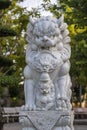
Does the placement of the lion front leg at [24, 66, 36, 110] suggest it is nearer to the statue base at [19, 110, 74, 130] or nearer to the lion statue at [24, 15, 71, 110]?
the lion statue at [24, 15, 71, 110]

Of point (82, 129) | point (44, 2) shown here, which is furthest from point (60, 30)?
point (44, 2)

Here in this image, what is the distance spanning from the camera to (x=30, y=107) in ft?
24.8

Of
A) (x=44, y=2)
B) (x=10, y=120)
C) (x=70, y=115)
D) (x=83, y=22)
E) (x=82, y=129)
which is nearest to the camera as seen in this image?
(x=70, y=115)

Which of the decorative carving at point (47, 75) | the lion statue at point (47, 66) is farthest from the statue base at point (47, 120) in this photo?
the lion statue at point (47, 66)

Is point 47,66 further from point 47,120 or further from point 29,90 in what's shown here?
point 47,120

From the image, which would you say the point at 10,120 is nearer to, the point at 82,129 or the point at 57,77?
the point at 82,129

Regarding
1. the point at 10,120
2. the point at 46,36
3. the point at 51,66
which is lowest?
the point at 10,120

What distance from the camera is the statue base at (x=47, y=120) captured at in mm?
7422

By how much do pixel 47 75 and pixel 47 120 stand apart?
0.84 meters

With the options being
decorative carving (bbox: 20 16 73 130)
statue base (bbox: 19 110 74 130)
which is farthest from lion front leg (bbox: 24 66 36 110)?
statue base (bbox: 19 110 74 130)

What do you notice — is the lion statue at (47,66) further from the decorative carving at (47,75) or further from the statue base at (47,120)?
the statue base at (47,120)

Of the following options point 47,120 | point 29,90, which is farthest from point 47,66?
point 47,120

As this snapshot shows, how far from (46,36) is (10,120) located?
1455cm

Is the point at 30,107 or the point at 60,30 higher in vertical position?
the point at 60,30
